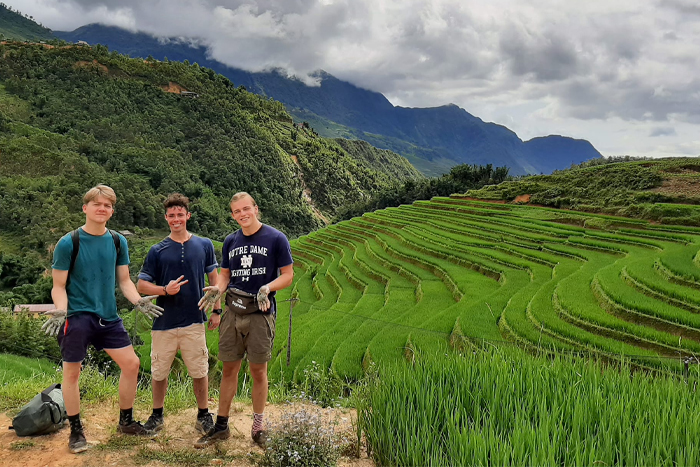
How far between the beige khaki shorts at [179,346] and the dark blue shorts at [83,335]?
1.11 ft

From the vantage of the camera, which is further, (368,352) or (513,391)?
(368,352)

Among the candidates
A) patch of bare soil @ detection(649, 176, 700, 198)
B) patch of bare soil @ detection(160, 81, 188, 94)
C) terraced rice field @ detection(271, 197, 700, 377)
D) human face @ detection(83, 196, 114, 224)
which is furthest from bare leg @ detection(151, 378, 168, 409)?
patch of bare soil @ detection(160, 81, 188, 94)

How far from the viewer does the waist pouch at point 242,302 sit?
3213mm

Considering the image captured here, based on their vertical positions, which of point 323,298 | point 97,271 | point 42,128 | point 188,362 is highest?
point 42,128

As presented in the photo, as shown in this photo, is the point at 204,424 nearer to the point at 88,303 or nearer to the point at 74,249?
the point at 88,303

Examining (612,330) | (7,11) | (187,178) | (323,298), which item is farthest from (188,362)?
(7,11)

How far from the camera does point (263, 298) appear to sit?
303cm

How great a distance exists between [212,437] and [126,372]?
2.97ft

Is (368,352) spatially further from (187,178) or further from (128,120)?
(128,120)

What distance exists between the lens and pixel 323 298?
16.9 metres

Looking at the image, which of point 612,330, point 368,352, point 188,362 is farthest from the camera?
point 368,352

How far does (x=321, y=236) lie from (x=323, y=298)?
13153 mm

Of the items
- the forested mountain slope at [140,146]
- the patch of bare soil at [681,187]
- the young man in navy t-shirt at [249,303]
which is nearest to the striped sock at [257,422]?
the young man in navy t-shirt at [249,303]

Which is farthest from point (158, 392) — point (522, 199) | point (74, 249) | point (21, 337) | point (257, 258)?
point (522, 199)
